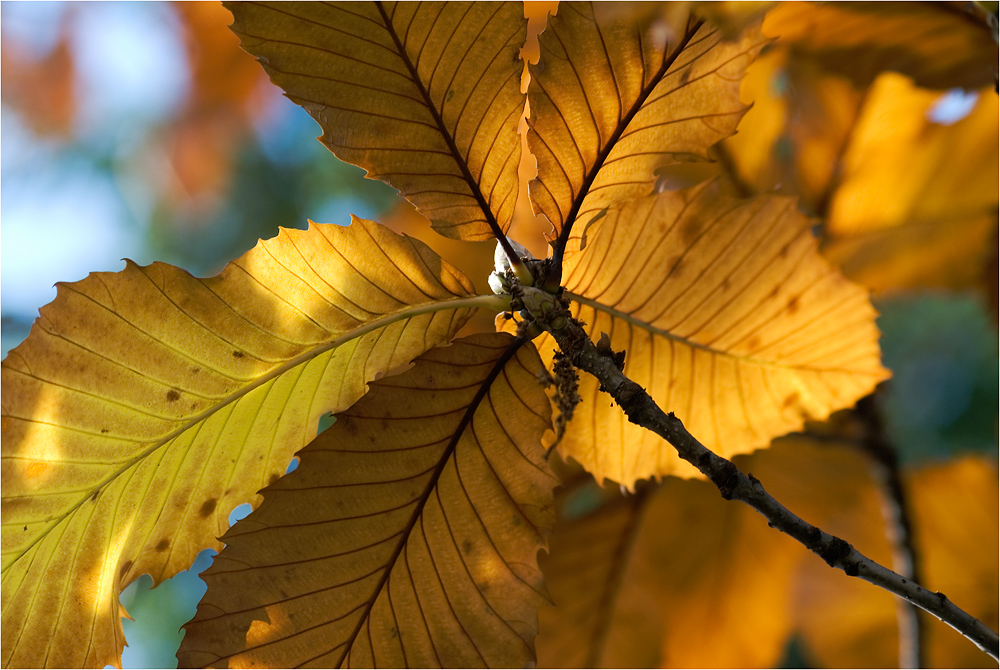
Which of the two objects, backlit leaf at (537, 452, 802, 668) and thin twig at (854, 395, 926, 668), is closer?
thin twig at (854, 395, 926, 668)

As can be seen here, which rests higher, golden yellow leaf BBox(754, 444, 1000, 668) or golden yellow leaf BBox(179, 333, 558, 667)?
golden yellow leaf BBox(754, 444, 1000, 668)

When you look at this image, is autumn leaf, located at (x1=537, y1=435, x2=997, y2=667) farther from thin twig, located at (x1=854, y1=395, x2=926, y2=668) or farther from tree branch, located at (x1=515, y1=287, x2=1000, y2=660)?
tree branch, located at (x1=515, y1=287, x2=1000, y2=660)

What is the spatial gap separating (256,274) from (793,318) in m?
0.38

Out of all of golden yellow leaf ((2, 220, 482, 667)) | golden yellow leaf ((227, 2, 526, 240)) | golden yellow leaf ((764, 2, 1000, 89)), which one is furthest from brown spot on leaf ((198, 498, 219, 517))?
golden yellow leaf ((764, 2, 1000, 89))

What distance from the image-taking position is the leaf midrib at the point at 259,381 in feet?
1.26

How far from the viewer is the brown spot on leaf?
1.35ft

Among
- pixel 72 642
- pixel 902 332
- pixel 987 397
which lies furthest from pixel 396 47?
pixel 987 397

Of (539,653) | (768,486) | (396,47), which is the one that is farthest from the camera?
(768,486)

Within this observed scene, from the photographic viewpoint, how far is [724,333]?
19.0 inches

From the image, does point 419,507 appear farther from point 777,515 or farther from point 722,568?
point 722,568

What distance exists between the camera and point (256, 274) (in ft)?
1.25

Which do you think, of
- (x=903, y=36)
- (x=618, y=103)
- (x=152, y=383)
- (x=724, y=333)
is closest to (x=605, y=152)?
(x=618, y=103)

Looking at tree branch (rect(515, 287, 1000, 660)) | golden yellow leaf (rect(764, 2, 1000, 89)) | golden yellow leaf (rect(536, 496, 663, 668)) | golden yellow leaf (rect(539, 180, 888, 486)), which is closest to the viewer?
tree branch (rect(515, 287, 1000, 660))

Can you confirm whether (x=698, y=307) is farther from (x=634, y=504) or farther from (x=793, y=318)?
(x=634, y=504)
